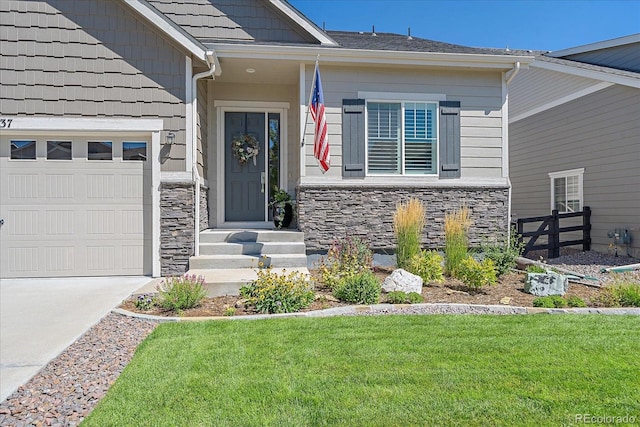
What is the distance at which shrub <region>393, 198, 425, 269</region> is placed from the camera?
5.93m

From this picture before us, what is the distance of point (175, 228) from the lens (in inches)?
244

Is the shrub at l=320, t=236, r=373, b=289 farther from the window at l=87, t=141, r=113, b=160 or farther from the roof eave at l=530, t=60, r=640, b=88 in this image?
the roof eave at l=530, t=60, r=640, b=88

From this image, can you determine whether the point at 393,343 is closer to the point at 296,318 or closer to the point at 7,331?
the point at 296,318

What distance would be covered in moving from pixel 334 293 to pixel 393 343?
1.64m

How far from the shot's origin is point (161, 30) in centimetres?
598

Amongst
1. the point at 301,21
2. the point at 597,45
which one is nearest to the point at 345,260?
the point at 301,21

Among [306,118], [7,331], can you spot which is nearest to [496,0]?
[306,118]

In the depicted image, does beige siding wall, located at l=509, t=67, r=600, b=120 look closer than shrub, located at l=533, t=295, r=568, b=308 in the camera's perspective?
No

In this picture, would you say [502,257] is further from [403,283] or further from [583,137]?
[583,137]

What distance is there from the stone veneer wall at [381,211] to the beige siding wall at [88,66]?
2420 millimetres

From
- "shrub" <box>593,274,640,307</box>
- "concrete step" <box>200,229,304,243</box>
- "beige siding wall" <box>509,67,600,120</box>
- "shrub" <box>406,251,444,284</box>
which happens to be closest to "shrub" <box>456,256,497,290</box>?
"shrub" <box>406,251,444,284</box>

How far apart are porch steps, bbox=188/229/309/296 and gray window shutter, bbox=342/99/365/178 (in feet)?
4.76

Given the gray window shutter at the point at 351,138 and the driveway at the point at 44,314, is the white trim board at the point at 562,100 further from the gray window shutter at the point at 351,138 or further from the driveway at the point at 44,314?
the driveway at the point at 44,314

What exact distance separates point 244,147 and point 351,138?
2.28 meters
